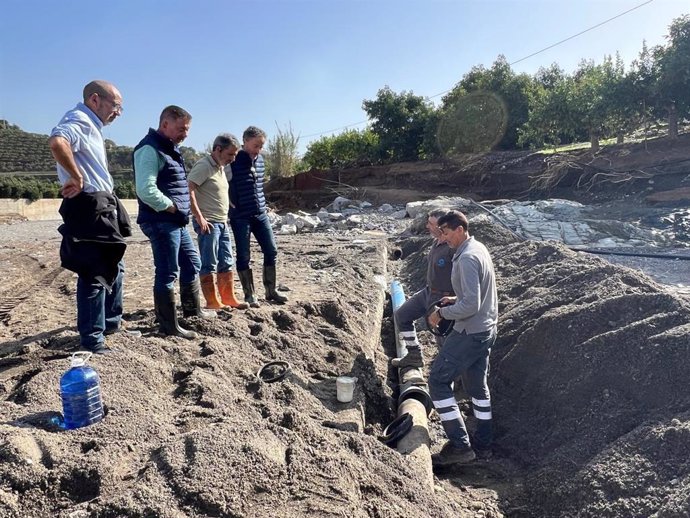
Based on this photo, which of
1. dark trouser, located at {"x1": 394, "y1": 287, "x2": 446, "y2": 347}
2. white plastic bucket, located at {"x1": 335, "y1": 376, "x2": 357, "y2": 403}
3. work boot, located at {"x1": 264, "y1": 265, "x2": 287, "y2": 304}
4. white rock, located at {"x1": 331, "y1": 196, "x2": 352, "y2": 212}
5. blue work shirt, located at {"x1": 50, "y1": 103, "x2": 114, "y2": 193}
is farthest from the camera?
white rock, located at {"x1": 331, "y1": 196, "x2": 352, "y2": 212}

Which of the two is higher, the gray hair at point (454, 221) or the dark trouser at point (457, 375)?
the gray hair at point (454, 221)

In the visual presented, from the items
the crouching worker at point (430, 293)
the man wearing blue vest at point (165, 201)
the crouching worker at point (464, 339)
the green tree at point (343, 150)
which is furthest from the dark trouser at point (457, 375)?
the green tree at point (343, 150)

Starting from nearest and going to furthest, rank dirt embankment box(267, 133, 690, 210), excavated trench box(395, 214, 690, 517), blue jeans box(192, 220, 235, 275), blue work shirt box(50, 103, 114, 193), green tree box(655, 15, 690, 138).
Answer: excavated trench box(395, 214, 690, 517)
blue work shirt box(50, 103, 114, 193)
blue jeans box(192, 220, 235, 275)
green tree box(655, 15, 690, 138)
dirt embankment box(267, 133, 690, 210)

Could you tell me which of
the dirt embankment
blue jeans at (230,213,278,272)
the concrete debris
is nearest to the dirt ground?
blue jeans at (230,213,278,272)

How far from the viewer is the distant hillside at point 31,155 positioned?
38688 mm

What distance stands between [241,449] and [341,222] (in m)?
14.4

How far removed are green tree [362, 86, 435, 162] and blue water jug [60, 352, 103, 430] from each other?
25.4 metres

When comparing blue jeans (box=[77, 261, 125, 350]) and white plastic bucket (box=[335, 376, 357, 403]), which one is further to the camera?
white plastic bucket (box=[335, 376, 357, 403])

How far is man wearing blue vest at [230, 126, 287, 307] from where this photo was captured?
5062 millimetres

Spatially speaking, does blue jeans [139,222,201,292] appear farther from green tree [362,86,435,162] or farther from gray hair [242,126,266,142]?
green tree [362,86,435,162]

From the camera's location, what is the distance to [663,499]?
2.75m

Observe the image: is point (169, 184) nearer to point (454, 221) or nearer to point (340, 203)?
point (454, 221)

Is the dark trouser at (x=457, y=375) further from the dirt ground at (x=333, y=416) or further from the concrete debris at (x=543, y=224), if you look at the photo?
the concrete debris at (x=543, y=224)

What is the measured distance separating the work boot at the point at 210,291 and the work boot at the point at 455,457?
2.44 m
